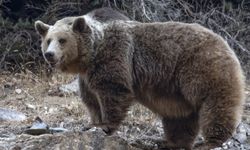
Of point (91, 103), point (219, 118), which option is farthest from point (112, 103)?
point (219, 118)

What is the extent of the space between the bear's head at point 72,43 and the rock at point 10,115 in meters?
2.02

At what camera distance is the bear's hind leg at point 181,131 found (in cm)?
670

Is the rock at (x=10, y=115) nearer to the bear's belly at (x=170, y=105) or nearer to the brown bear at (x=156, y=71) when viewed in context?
the brown bear at (x=156, y=71)

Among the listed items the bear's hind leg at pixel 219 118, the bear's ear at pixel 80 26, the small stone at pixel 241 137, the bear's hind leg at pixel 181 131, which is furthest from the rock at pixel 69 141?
the small stone at pixel 241 137

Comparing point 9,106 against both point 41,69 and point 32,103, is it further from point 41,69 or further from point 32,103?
point 41,69

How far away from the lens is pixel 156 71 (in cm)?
651

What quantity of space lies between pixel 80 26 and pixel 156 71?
36.0 inches

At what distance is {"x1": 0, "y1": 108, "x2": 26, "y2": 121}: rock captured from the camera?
8.30 m

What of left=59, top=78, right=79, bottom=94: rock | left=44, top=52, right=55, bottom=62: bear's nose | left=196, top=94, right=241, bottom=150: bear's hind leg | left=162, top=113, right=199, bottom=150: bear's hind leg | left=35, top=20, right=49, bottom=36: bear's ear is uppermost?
left=35, top=20, right=49, bottom=36: bear's ear

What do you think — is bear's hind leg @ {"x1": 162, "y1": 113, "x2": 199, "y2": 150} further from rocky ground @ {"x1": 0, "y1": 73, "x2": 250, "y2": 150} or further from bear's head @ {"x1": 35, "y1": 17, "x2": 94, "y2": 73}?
bear's head @ {"x1": 35, "y1": 17, "x2": 94, "y2": 73}

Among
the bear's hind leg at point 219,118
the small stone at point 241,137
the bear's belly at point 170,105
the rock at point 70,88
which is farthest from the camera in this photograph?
the rock at point 70,88

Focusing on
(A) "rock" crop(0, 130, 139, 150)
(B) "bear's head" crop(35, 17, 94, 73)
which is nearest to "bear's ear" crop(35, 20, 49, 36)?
(B) "bear's head" crop(35, 17, 94, 73)

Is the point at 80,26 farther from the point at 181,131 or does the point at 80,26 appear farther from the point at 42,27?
the point at 181,131

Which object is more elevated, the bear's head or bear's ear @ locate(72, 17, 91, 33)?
bear's ear @ locate(72, 17, 91, 33)
